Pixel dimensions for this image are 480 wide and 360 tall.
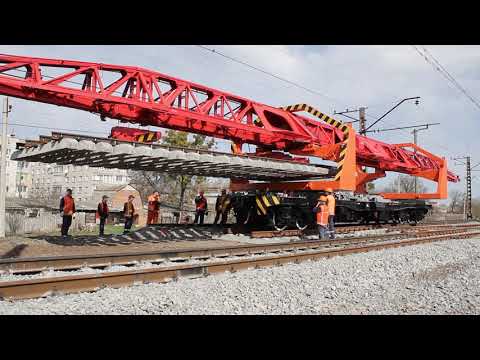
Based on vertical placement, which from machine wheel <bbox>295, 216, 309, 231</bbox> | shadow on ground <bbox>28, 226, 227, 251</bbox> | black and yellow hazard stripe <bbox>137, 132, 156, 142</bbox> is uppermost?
black and yellow hazard stripe <bbox>137, 132, 156, 142</bbox>

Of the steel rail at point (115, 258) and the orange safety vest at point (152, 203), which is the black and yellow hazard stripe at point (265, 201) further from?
the orange safety vest at point (152, 203)

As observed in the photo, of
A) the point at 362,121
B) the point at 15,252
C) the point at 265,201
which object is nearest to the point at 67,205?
the point at 15,252

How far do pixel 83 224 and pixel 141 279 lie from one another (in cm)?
1811

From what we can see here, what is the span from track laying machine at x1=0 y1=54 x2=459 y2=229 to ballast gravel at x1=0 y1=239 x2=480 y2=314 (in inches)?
188

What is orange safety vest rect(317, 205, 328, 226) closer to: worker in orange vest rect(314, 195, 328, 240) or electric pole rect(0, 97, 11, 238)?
worker in orange vest rect(314, 195, 328, 240)

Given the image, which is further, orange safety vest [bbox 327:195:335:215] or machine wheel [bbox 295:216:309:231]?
machine wheel [bbox 295:216:309:231]

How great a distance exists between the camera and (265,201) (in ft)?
40.3

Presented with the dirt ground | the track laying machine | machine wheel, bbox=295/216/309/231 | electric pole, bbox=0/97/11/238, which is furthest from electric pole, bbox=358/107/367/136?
electric pole, bbox=0/97/11/238

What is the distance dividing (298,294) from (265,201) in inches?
281

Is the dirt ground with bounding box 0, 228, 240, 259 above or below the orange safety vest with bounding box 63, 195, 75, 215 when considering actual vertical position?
below

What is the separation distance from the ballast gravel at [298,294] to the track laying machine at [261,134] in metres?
4.77

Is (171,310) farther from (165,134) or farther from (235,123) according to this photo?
(165,134)

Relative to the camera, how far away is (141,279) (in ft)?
18.4

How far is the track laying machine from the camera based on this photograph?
841 cm
